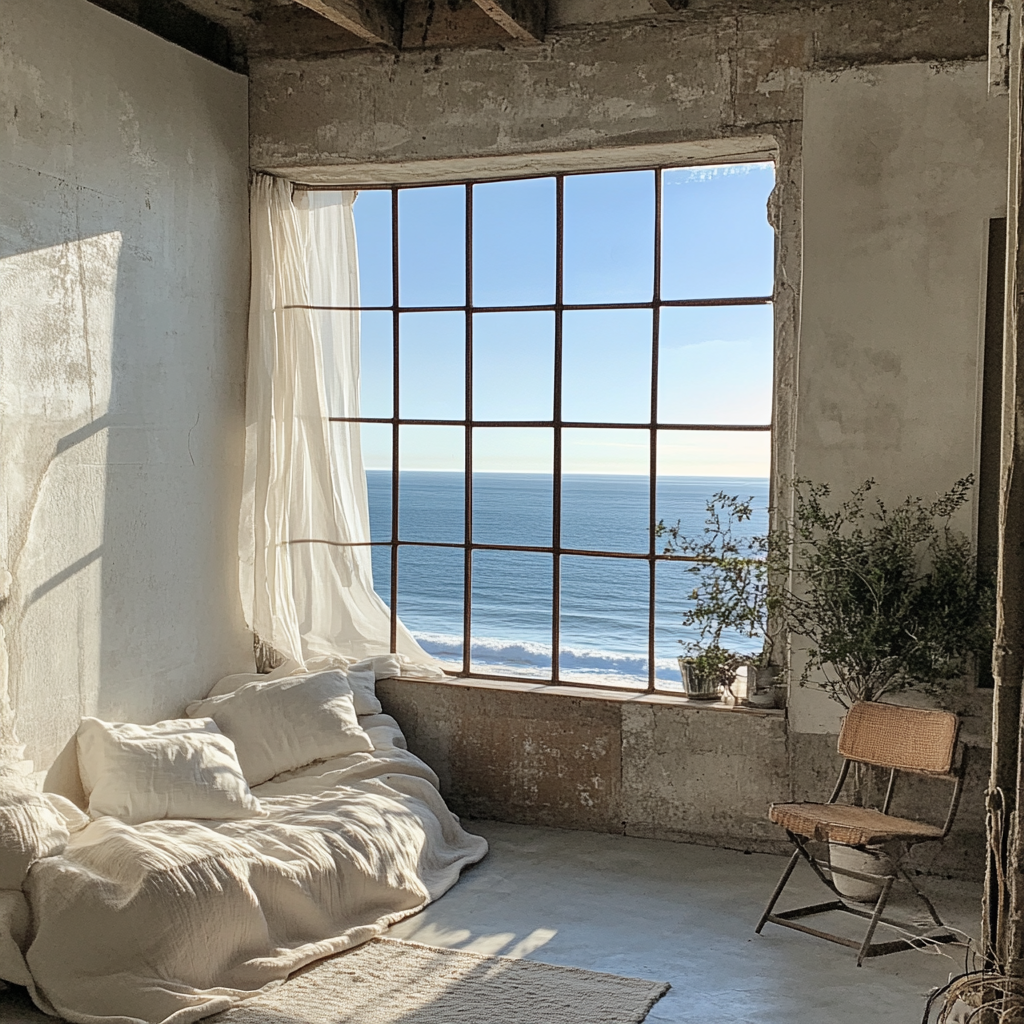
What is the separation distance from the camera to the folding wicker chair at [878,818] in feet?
13.1

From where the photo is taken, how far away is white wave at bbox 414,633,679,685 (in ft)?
76.8

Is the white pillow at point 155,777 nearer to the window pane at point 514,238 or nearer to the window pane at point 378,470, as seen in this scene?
the window pane at point 378,470

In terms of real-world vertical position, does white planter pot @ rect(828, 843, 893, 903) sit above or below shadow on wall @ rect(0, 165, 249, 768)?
below

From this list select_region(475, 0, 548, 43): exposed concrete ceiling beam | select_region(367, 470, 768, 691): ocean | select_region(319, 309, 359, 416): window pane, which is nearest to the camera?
select_region(475, 0, 548, 43): exposed concrete ceiling beam

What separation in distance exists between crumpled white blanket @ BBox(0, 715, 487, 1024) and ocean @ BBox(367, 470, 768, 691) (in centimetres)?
1942

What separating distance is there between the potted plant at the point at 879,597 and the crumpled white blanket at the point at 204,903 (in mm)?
1748

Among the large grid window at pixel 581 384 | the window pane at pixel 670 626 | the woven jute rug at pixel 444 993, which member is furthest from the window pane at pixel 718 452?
the woven jute rug at pixel 444 993

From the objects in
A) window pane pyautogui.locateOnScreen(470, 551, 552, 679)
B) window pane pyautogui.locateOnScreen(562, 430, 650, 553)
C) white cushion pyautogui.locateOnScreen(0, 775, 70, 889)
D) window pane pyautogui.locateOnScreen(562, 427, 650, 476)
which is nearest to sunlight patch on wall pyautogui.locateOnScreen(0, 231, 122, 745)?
white cushion pyautogui.locateOnScreen(0, 775, 70, 889)

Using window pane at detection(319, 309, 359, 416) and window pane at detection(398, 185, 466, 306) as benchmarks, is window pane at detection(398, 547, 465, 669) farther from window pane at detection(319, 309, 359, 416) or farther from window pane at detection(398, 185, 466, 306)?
window pane at detection(319, 309, 359, 416)

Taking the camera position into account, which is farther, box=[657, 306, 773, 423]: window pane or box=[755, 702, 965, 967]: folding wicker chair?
box=[657, 306, 773, 423]: window pane

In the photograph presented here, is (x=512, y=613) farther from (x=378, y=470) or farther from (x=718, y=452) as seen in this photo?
(x=718, y=452)

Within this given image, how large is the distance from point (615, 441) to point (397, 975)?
22.8m

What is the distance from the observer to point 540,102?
17.3ft

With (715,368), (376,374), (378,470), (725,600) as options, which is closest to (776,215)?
(725,600)
